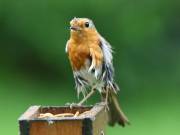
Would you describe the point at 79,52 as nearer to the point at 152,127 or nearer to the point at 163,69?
the point at 152,127

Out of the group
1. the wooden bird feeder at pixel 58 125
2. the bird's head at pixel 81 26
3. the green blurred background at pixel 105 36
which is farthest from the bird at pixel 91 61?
the green blurred background at pixel 105 36

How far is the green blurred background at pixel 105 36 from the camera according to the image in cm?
1172

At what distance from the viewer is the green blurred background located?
1172cm

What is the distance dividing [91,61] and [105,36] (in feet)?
20.4

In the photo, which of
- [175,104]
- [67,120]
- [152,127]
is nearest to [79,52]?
[67,120]

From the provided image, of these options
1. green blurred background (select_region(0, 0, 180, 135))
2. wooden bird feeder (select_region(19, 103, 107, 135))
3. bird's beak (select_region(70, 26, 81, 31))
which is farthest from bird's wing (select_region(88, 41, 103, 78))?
green blurred background (select_region(0, 0, 180, 135))

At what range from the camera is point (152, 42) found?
12.3m

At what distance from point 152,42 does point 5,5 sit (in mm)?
1711

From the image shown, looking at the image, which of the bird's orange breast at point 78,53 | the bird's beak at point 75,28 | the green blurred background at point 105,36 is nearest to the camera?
the bird's beak at point 75,28

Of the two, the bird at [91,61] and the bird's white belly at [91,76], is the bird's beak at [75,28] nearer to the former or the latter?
the bird at [91,61]

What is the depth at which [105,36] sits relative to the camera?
38.4 ft

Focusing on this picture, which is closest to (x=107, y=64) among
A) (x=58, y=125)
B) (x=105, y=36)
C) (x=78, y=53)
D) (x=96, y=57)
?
(x=96, y=57)

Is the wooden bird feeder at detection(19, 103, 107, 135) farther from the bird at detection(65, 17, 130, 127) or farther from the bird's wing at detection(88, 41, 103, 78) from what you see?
the bird's wing at detection(88, 41, 103, 78)

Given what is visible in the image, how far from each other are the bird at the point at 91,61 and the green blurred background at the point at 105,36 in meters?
5.59
